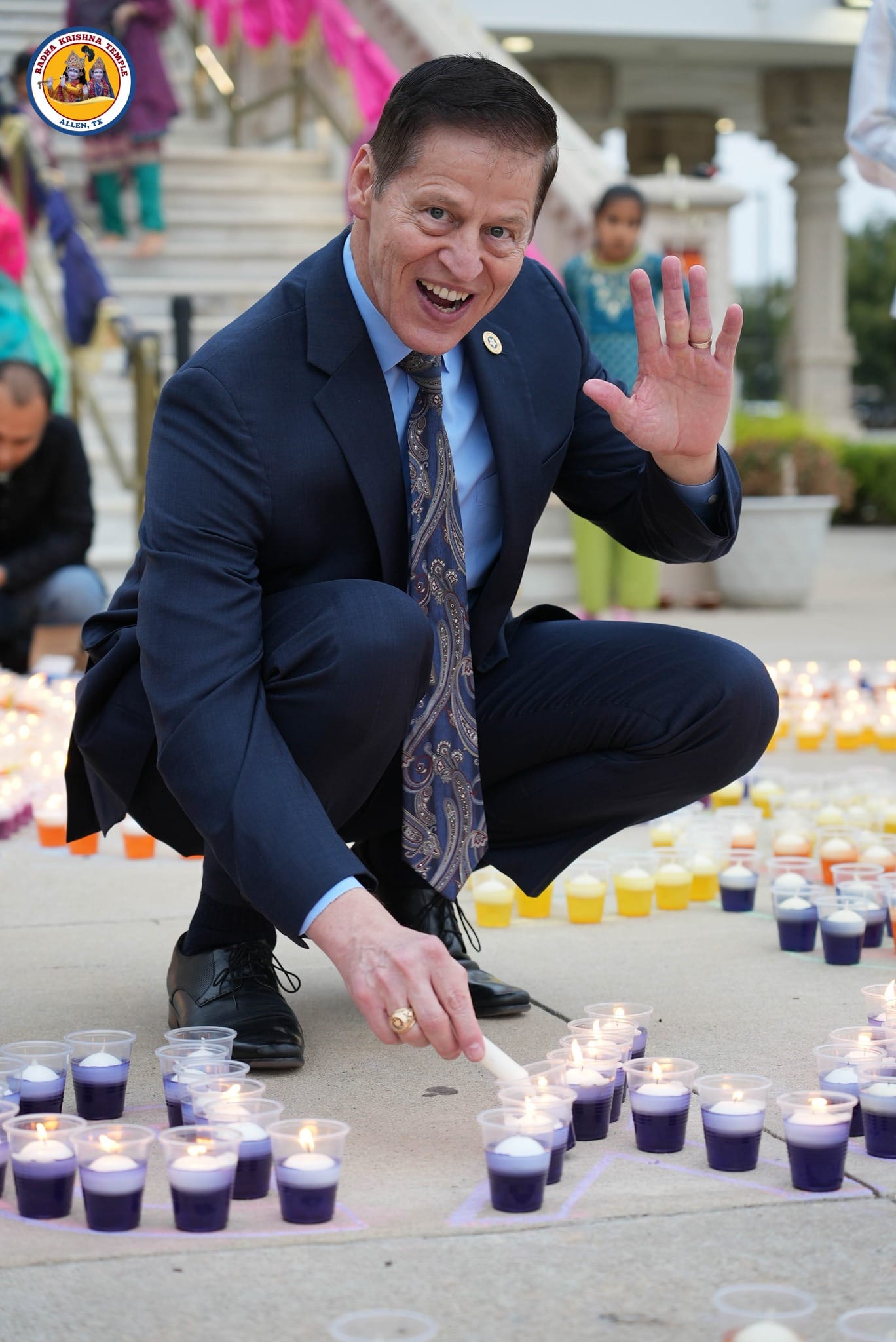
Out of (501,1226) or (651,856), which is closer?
(501,1226)

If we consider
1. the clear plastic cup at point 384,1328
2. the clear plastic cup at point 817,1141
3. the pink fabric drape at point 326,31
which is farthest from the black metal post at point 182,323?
the clear plastic cup at point 384,1328

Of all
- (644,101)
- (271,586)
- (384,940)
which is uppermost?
Result: (644,101)

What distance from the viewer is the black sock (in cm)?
302

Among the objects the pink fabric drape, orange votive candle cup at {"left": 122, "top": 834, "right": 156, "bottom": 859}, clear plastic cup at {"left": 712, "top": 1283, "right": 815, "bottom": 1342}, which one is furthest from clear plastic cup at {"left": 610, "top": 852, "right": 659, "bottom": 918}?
the pink fabric drape

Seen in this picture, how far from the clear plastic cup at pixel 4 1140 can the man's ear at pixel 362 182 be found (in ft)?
4.62

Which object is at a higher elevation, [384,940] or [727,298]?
[727,298]

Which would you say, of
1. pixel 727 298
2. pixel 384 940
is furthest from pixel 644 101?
pixel 384 940

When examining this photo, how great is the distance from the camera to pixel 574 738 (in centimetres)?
Answer: 318

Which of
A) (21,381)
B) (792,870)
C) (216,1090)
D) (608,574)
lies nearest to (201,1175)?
(216,1090)

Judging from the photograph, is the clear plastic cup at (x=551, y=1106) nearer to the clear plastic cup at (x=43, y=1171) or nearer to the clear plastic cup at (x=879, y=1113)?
the clear plastic cup at (x=879, y=1113)

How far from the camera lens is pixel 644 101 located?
950 inches

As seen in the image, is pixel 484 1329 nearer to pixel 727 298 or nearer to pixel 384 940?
pixel 384 940

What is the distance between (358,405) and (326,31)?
10.2 meters

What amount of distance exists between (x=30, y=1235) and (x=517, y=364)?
165 cm
